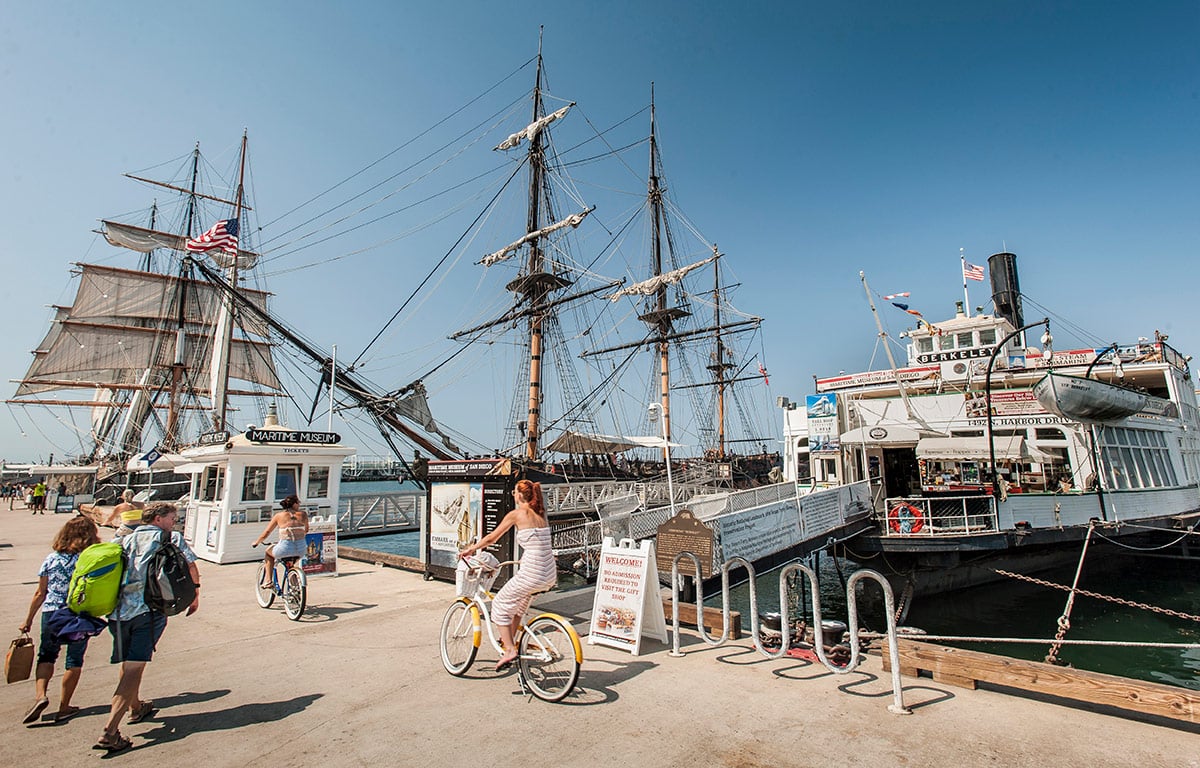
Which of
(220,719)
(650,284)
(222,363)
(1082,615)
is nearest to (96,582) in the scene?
(220,719)

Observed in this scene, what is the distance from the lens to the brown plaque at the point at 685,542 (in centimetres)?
799

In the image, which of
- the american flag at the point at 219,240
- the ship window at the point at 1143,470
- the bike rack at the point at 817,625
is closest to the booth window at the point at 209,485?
the american flag at the point at 219,240

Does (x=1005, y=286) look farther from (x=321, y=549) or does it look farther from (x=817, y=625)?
(x=321, y=549)

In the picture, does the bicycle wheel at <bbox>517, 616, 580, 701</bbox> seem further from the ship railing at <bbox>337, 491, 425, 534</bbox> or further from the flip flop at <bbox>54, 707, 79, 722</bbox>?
the ship railing at <bbox>337, 491, 425, 534</bbox>

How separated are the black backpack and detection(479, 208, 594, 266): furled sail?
24.4 m

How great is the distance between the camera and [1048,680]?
4594mm

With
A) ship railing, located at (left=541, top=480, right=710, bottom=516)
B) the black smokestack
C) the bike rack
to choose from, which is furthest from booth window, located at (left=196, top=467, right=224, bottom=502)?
the black smokestack

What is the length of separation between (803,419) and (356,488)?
121453 mm

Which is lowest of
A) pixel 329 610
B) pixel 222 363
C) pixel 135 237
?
pixel 329 610

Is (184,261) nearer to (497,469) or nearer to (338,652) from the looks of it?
(497,469)

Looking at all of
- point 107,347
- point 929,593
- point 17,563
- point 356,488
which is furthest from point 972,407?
point 356,488

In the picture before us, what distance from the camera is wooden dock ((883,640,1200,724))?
409cm

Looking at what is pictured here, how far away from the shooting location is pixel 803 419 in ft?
86.3

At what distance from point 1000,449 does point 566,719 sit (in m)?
16.8
